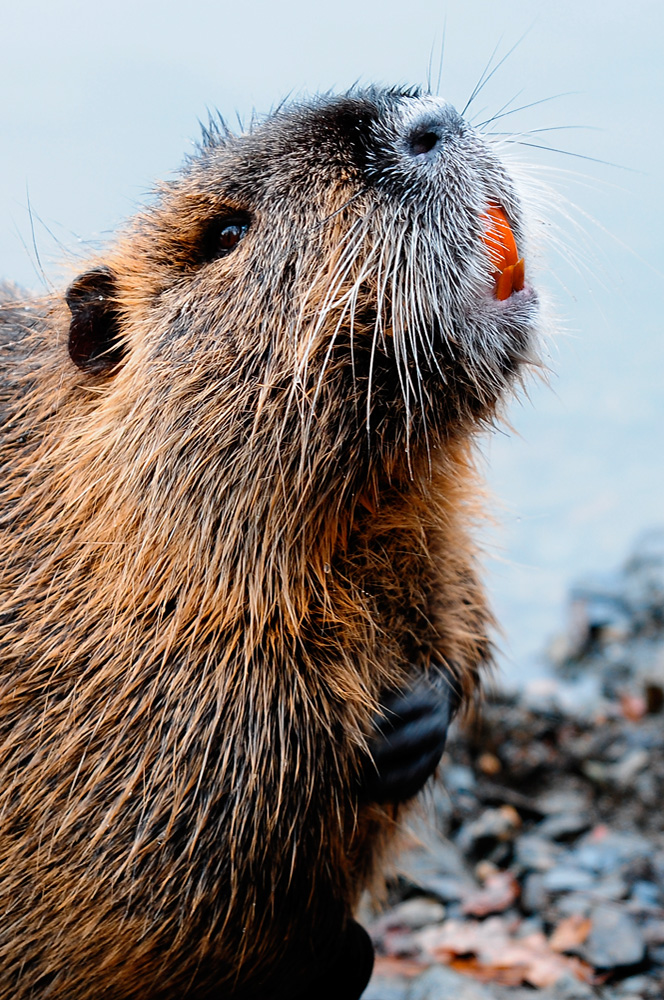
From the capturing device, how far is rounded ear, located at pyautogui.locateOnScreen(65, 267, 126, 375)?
9.22 feet

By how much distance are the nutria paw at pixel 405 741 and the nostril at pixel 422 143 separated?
1365 millimetres

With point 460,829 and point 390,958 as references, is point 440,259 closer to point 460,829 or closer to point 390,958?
point 390,958

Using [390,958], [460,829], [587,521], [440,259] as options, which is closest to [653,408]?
[587,521]

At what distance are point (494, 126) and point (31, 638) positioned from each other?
1.92 metres

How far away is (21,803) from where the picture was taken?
2494 mm

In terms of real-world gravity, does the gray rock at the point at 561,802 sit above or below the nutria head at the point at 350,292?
below

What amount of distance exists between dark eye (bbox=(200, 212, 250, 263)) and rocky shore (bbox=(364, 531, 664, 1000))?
199 centimetres

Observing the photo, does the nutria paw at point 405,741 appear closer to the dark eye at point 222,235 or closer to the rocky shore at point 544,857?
the rocky shore at point 544,857

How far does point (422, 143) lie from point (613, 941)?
276 centimetres

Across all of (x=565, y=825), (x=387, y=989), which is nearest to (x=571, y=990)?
(x=387, y=989)

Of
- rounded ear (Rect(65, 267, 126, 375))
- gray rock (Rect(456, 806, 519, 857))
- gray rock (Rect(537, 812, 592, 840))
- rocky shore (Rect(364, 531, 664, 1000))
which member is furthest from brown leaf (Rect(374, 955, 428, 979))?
rounded ear (Rect(65, 267, 126, 375))

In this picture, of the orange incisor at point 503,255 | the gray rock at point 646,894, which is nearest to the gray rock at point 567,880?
the gray rock at point 646,894

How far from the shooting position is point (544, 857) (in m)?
→ 4.38

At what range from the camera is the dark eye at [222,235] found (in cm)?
263
